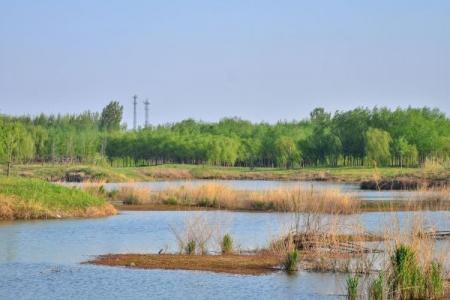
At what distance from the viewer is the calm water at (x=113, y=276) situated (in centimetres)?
2011

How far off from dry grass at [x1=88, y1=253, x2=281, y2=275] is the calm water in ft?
2.12

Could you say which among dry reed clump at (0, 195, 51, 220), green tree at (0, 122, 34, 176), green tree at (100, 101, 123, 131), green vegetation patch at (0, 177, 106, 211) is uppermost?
green tree at (100, 101, 123, 131)

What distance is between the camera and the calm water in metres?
20.1

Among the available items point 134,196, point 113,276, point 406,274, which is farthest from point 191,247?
point 134,196

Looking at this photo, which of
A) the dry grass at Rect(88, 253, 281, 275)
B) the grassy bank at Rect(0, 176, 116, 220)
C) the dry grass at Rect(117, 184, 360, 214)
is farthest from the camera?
the dry grass at Rect(117, 184, 360, 214)

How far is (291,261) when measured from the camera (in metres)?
23.0

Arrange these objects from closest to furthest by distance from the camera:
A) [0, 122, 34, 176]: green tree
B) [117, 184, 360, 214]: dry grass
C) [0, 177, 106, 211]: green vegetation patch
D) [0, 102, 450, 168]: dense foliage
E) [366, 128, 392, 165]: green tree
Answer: [0, 177, 106, 211]: green vegetation patch
[117, 184, 360, 214]: dry grass
[0, 122, 34, 176]: green tree
[366, 128, 392, 165]: green tree
[0, 102, 450, 168]: dense foliage

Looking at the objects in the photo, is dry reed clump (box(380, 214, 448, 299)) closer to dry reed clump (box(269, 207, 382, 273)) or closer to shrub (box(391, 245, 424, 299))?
shrub (box(391, 245, 424, 299))

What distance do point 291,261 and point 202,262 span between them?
293cm

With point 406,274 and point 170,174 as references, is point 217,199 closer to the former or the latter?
point 406,274

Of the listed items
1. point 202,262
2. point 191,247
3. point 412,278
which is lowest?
point 202,262

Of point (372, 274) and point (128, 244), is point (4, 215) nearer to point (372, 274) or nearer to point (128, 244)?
point (128, 244)

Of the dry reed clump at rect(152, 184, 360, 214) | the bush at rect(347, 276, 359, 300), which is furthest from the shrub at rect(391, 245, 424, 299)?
the dry reed clump at rect(152, 184, 360, 214)

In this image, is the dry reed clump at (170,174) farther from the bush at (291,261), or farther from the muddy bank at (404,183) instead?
the bush at (291,261)
